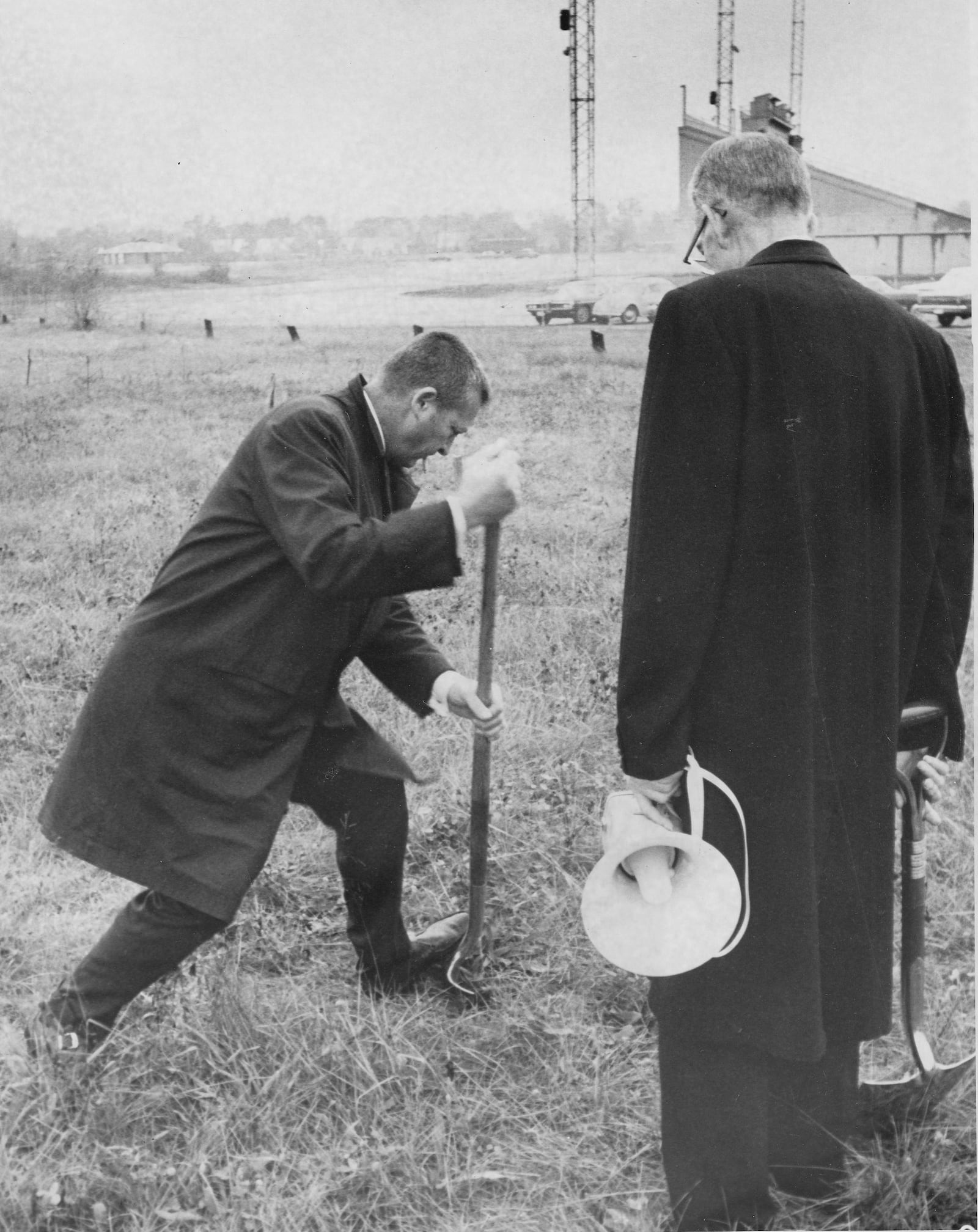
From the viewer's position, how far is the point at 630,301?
406 cm

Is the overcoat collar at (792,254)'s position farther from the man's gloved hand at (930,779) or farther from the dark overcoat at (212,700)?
the man's gloved hand at (930,779)

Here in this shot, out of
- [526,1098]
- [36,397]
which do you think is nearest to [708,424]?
[526,1098]


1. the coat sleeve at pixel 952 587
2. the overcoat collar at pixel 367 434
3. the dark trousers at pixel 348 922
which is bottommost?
the dark trousers at pixel 348 922

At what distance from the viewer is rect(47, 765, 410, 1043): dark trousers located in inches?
99.0

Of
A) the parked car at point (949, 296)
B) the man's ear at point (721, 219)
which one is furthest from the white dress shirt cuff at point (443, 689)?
the parked car at point (949, 296)

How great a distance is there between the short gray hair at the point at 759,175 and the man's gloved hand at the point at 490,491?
0.71m

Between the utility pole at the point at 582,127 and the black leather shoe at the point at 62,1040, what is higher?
the utility pole at the point at 582,127

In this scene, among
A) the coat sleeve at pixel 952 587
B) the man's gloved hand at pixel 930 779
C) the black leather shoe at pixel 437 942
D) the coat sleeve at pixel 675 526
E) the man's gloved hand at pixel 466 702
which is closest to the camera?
the coat sleeve at pixel 675 526

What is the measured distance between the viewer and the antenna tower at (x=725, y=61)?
304 centimetres

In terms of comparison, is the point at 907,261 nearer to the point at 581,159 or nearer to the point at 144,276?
the point at 581,159

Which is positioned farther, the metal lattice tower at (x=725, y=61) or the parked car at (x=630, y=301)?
the parked car at (x=630, y=301)

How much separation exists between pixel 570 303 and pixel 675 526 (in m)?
2.36

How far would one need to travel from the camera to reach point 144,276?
13.0 feet

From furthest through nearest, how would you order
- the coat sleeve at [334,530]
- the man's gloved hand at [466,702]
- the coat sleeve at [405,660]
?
the coat sleeve at [405,660] < the man's gloved hand at [466,702] < the coat sleeve at [334,530]
